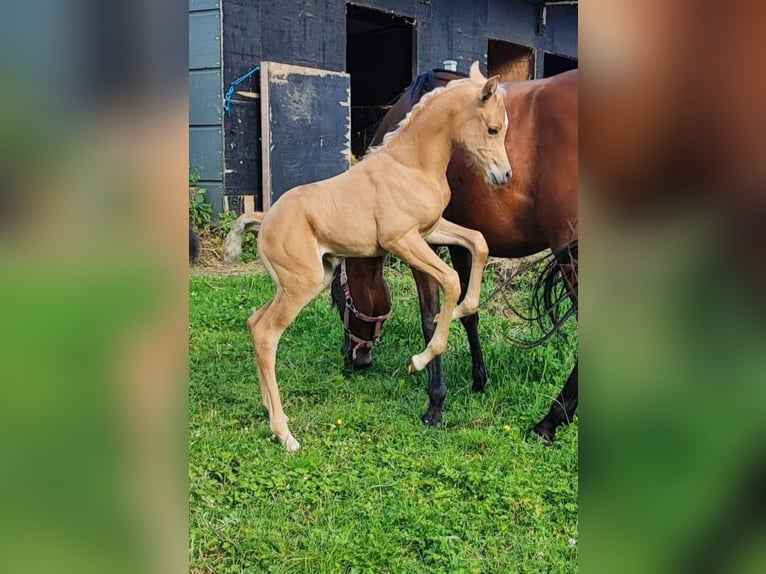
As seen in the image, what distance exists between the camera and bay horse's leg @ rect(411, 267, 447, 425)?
3639 mm

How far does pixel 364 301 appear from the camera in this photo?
4.06 m

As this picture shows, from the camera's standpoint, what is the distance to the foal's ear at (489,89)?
114 inches

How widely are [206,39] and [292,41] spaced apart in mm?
1092

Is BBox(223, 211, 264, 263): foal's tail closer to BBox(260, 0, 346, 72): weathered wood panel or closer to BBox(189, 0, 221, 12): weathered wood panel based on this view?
BBox(189, 0, 221, 12): weathered wood panel

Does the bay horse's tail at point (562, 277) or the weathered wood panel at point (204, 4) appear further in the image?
the weathered wood panel at point (204, 4)

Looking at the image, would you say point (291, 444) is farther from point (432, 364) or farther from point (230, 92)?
point (230, 92)

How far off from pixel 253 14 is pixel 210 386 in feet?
17.5

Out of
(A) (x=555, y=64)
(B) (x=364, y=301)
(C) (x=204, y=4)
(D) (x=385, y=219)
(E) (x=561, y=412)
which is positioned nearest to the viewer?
(D) (x=385, y=219)

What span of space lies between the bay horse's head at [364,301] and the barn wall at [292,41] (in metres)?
4.13

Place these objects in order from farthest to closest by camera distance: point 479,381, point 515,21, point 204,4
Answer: point 515,21, point 204,4, point 479,381

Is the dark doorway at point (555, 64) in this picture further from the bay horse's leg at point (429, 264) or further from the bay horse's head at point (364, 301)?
the bay horse's leg at point (429, 264)

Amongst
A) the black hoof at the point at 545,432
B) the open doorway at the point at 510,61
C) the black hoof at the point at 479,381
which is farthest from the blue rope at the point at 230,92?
the black hoof at the point at 545,432

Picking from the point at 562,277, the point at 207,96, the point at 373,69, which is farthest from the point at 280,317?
the point at 373,69
